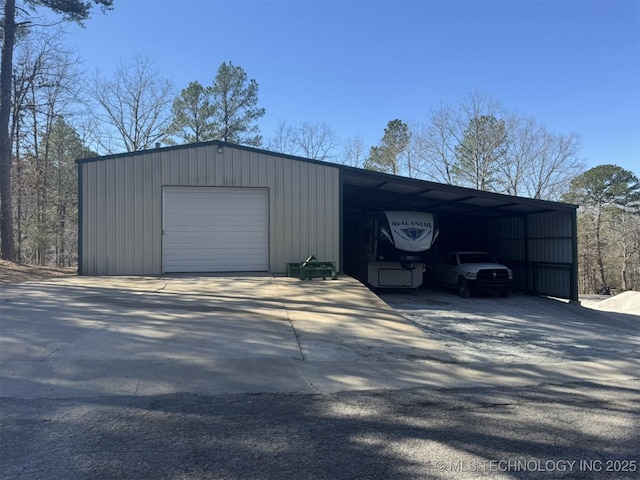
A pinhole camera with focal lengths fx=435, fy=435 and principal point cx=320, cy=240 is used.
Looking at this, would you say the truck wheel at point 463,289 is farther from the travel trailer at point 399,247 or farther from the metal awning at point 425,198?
the metal awning at point 425,198

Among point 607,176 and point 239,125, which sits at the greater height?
point 239,125

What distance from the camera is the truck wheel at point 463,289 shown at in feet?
53.3

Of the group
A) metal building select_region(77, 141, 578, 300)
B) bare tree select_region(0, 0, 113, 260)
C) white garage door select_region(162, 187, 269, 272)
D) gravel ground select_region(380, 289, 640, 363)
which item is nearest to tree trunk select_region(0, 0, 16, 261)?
bare tree select_region(0, 0, 113, 260)

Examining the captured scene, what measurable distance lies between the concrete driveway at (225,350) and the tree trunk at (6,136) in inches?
426

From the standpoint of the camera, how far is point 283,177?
14625mm

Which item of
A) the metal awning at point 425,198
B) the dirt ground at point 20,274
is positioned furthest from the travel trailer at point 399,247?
the dirt ground at point 20,274

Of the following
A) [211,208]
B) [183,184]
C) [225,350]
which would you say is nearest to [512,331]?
[225,350]

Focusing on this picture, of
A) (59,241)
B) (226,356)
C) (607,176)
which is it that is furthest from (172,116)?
(607,176)

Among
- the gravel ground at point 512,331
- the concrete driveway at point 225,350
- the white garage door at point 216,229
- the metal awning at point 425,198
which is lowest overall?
the gravel ground at point 512,331

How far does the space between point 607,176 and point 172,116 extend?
1530 inches

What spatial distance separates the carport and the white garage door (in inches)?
138

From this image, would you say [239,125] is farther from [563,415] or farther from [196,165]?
[563,415]

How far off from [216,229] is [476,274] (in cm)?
943

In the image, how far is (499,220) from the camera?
21266 mm
